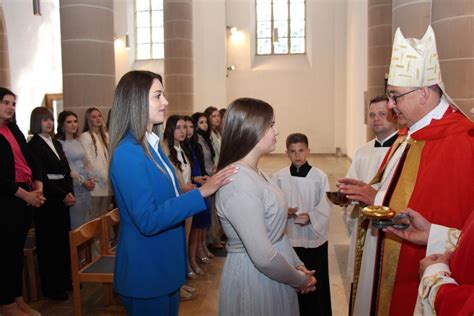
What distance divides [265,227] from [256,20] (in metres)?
17.0

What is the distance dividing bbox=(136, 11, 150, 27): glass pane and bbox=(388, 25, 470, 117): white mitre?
17.2 metres

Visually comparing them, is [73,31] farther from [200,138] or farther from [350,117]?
[350,117]

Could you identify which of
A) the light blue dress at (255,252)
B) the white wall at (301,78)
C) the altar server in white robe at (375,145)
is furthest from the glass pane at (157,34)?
the light blue dress at (255,252)

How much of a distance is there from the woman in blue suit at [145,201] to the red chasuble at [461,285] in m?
0.90

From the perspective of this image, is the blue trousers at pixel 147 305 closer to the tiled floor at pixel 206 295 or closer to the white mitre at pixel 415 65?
the white mitre at pixel 415 65

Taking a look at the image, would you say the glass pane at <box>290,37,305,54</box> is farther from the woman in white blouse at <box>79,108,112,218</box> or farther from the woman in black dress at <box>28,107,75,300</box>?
the woman in black dress at <box>28,107,75,300</box>

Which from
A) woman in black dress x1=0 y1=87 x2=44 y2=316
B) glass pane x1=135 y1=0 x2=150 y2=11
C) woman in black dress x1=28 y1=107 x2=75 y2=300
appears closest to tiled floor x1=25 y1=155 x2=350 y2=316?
woman in black dress x1=28 y1=107 x2=75 y2=300

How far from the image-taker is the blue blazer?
1997 millimetres

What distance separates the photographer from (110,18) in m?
6.41

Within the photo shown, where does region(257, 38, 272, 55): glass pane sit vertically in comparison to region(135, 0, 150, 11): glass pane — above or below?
below

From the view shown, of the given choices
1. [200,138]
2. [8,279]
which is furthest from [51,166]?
[200,138]

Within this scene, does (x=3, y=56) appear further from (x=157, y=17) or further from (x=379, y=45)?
(x=157, y=17)

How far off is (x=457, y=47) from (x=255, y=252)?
368 cm

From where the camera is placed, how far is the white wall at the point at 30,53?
41.4 ft
